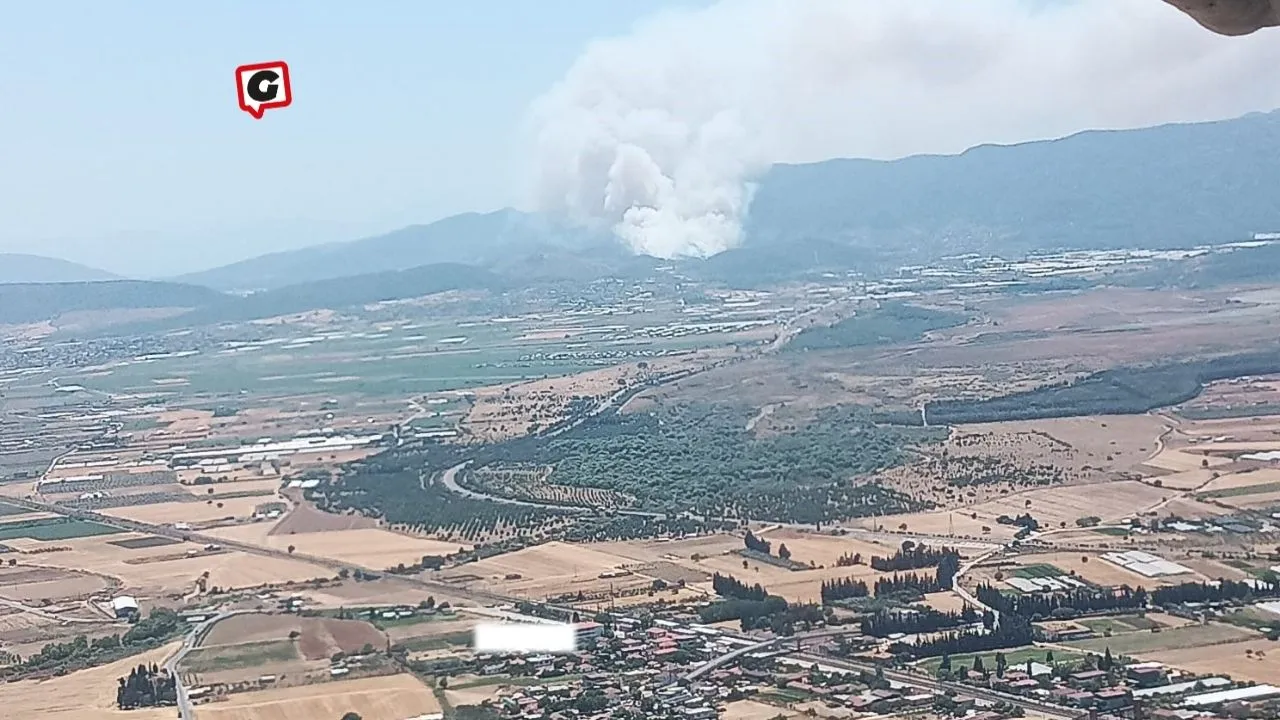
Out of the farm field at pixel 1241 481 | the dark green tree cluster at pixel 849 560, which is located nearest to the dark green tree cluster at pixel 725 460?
the dark green tree cluster at pixel 849 560

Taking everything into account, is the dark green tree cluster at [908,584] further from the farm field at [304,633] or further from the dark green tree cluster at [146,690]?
the dark green tree cluster at [146,690]

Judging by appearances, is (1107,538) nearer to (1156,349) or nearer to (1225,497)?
(1225,497)

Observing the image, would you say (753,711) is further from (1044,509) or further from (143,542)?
(143,542)

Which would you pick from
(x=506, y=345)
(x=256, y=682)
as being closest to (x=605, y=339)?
(x=506, y=345)

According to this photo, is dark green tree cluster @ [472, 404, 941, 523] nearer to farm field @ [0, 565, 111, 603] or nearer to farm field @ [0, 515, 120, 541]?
farm field @ [0, 515, 120, 541]

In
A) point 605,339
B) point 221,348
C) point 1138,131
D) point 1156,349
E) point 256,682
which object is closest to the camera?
point 256,682

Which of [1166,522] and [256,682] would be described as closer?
[256,682]

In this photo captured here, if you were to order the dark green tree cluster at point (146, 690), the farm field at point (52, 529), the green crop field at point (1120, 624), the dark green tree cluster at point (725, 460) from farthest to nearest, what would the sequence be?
the farm field at point (52, 529), the dark green tree cluster at point (725, 460), the green crop field at point (1120, 624), the dark green tree cluster at point (146, 690)
